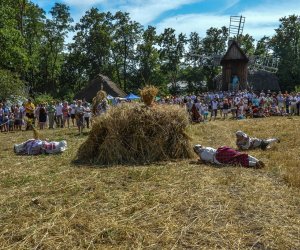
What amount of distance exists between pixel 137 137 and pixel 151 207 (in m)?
4.54

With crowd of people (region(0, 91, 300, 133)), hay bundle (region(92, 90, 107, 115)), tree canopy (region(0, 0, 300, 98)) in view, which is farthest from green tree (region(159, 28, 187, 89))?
hay bundle (region(92, 90, 107, 115))

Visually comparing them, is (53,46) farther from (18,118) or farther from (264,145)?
(264,145)

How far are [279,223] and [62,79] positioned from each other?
65.0 meters

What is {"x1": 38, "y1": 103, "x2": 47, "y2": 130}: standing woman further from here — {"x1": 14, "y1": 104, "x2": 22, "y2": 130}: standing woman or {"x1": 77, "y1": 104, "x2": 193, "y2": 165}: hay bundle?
{"x1": 77, "y1": 104, "x2": 193, "y2": 165}: hay bundle

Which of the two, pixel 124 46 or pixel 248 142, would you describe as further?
pixel 124 46

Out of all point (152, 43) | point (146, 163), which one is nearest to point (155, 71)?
point (152, 43)

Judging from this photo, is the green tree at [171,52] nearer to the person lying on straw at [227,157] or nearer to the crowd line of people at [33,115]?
the crowd line of people at [33,115]

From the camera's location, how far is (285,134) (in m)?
16.0

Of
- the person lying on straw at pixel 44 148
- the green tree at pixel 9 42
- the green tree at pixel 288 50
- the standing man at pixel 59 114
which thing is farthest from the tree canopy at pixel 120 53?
the person lying on straw at pixel 44 148

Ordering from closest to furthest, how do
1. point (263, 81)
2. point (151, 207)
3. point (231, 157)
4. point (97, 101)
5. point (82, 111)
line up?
point (151, 207)
point (231, 157)
point (97, 101)
point (82, 111)
point (263, 81)

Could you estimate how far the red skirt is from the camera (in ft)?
31.6

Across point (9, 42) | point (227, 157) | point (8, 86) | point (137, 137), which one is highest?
point (9, 42)

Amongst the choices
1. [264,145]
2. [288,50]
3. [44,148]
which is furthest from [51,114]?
[288,50]

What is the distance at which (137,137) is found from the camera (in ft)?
35.7
